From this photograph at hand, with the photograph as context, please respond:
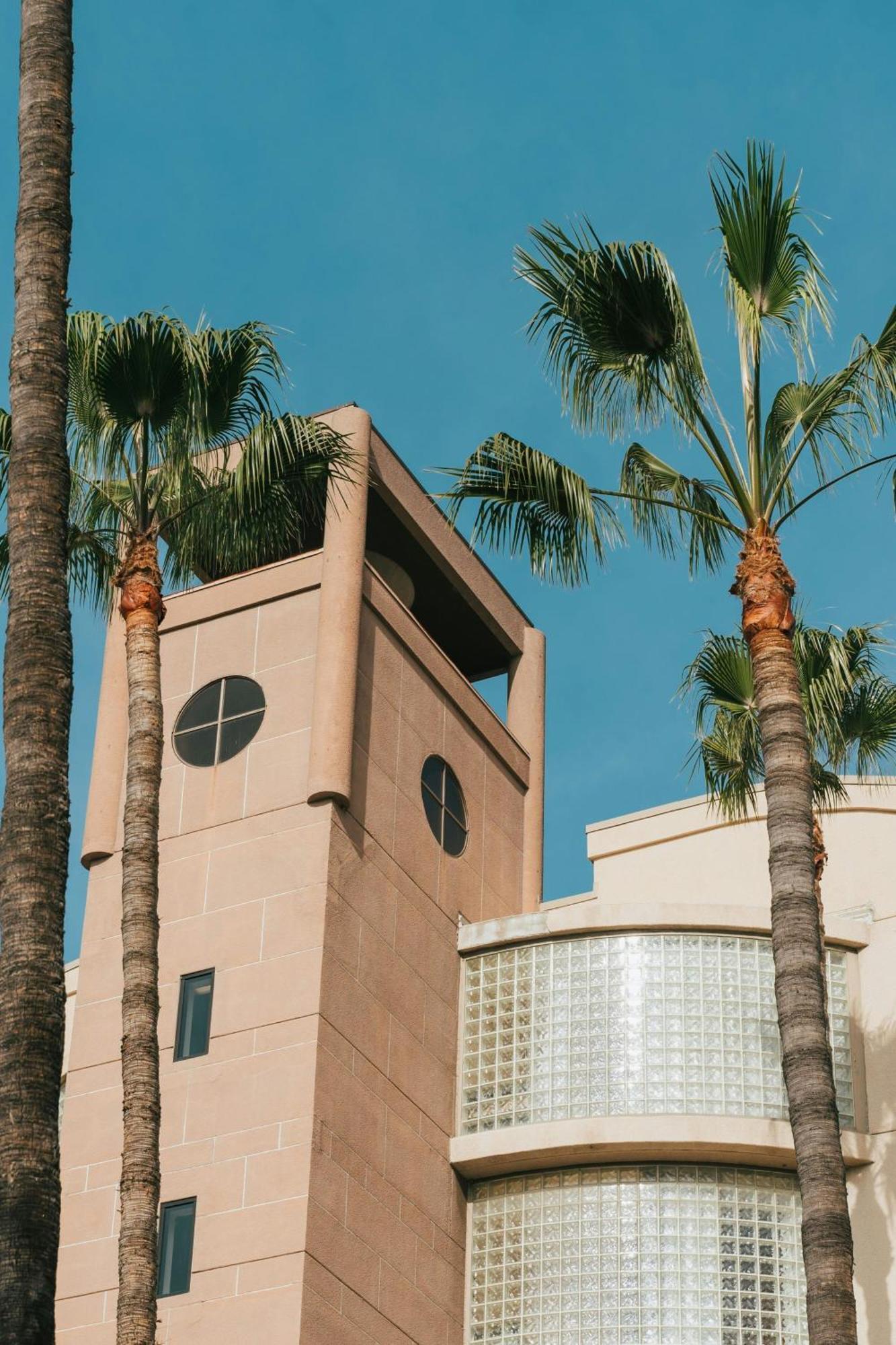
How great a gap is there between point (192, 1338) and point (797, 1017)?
8.85 metres

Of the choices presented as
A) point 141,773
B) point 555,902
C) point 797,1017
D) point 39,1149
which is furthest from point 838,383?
point 555,902

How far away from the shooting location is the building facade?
877 inches

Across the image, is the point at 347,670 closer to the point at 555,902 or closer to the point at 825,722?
the point at 825,722

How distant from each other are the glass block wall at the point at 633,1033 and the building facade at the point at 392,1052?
36 mm

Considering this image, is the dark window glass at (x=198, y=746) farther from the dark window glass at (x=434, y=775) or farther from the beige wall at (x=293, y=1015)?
the dark window glass at (x=434, y=775)

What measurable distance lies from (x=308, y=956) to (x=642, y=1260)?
5.04m

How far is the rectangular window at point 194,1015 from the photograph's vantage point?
2341cm

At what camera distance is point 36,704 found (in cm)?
1098

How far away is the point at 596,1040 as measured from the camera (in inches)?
973

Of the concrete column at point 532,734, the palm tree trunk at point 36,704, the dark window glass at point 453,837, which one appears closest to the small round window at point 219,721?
the dark window glass at point 453,837

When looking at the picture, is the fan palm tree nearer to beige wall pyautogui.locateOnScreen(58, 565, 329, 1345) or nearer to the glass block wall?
beige wall pyautogui.locateOnScreen(58, 565, 329, 1345)

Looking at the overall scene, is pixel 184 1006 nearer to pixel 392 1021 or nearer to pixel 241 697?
pixel 392 1021

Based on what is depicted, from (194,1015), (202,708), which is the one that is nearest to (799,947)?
(194,1015)

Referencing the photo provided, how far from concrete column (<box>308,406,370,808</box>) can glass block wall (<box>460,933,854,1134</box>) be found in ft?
11.8
